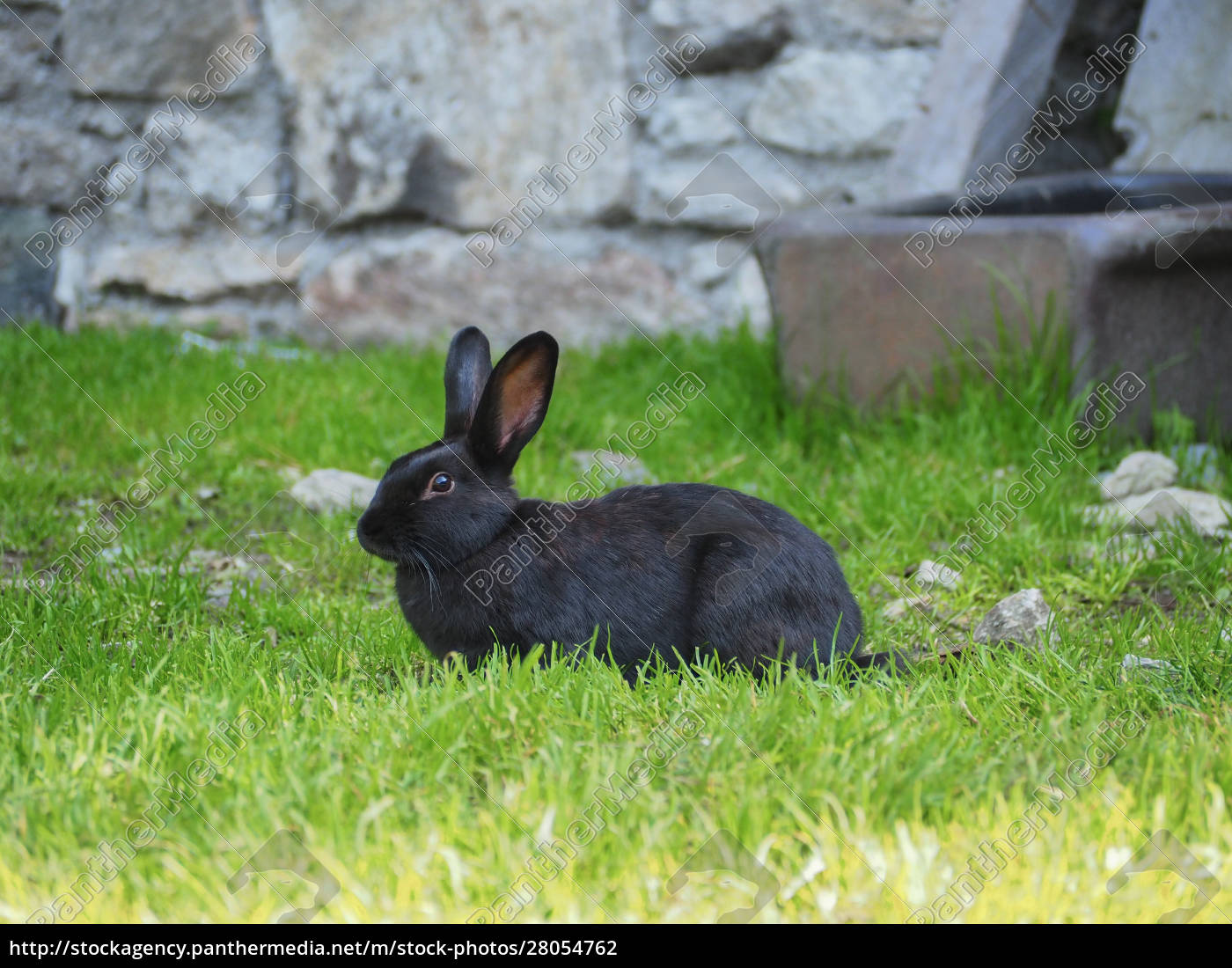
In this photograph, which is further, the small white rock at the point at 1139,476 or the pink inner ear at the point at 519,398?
the small white rock at the point at 1139,476

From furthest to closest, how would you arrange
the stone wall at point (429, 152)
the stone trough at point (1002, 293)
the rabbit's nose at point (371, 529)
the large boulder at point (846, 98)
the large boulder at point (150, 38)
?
the large boulder at point (150, 38), the stone wall at point (429, 152), the large boulder at point (846, 98), the stone trough at point (1002, 293), the rabbit's nose at point (371, 529)

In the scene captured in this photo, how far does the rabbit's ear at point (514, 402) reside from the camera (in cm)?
249

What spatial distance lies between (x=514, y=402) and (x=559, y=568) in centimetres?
35

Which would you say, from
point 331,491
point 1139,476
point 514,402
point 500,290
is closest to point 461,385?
point 514,402

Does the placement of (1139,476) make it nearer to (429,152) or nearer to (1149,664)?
(1149,664)

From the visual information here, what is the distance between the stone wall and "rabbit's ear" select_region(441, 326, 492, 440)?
8.57 ft

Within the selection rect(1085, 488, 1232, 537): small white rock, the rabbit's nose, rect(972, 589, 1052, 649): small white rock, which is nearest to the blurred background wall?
rect(1085, 488, 1232, 537): small white rock

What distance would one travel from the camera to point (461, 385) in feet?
8.70

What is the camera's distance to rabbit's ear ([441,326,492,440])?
2.65 meters

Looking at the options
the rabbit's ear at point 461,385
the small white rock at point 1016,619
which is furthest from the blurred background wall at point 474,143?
the rabbit's ear at point 461,385

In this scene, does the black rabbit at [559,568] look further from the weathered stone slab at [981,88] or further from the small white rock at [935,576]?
the weathered stone slab at [981,88]

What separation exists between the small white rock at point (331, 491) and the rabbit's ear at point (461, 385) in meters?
0.98

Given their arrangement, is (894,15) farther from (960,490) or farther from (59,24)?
(59,24)
